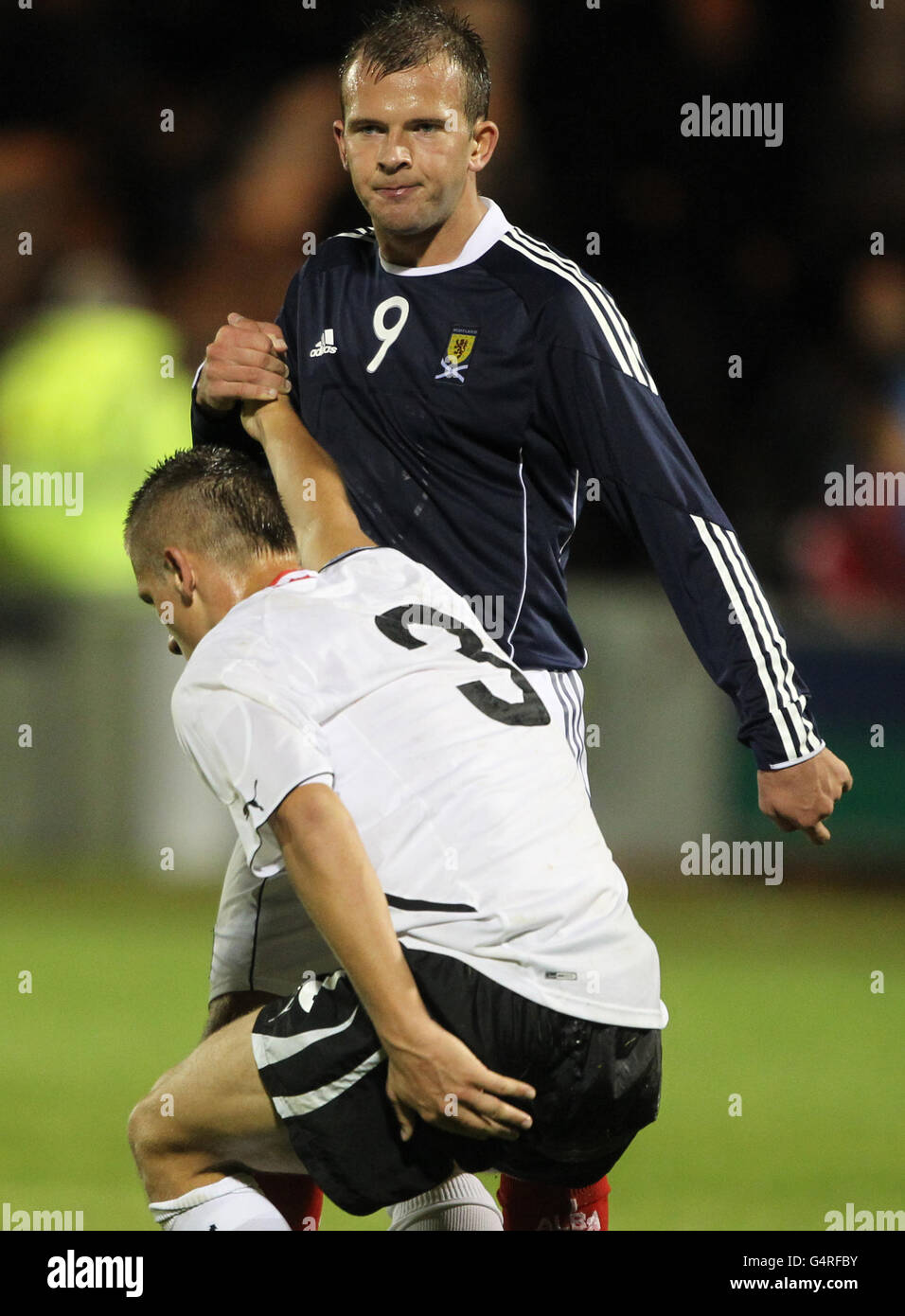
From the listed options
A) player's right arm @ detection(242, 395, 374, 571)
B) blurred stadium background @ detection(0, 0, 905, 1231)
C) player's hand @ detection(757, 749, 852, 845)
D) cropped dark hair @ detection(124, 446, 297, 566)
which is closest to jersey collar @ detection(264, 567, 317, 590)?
cropped dark hair @ detection(124, 446, 297, 566)

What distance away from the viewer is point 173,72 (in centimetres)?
992

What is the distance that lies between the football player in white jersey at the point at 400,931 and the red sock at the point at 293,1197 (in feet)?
1.51

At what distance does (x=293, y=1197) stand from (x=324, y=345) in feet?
4.98

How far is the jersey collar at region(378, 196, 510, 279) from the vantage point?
125 inches

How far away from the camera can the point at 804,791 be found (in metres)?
2.90

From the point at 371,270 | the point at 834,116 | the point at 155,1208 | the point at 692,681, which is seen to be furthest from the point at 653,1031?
the point at 834,116

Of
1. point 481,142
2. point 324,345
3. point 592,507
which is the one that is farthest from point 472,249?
point 592,507

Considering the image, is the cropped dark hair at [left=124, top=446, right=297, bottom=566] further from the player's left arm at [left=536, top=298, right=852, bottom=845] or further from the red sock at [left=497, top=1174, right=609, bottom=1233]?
the red sock at [left=497, top=1174, right=609, bottom=1233]

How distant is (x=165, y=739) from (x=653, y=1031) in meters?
5.08

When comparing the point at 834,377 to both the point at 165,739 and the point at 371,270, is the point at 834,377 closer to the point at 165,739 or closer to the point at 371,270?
the point at 165,739

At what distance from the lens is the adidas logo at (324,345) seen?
128 inches

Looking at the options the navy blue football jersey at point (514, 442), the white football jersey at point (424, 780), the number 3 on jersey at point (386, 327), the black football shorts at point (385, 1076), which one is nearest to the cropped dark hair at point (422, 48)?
the navy blue football jersey at point (514, 442)

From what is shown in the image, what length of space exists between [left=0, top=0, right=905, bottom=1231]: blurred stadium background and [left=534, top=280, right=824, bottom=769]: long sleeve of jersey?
156 cm

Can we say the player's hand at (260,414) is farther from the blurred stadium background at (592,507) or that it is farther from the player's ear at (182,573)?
the blurred stadium background at (592,507)
